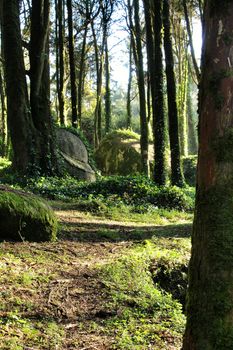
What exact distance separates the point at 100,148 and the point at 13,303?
2304cm

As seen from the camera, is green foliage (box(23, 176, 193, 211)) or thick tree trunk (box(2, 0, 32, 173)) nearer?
green foliage (box(23, 176, 193, 211))

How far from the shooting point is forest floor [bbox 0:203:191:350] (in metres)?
4.14

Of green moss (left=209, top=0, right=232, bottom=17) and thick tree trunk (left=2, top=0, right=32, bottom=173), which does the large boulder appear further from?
green moss (left=209, top=0, right=232, bottom=17)

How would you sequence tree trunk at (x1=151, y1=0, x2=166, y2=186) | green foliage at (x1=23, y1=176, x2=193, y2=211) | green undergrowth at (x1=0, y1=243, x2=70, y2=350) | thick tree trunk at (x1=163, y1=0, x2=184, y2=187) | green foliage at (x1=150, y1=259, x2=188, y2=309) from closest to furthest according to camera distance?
green undergrowth at (x1=0, y1=243, x2=70, y2=350) < green foliage at (x1=150, y1=259, x2=188, y2=309) < green foliage at (x1=23, y1=176, x2=193, y2=211) < tree trunk at (x1=151, y1=0, x2=166, y2=186) < thick tree trunk at (x1=163, y1=0, x2=184, y2=187)

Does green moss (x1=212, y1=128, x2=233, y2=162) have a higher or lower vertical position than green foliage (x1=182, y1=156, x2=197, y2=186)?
higher

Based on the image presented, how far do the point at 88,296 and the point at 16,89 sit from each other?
33.7ft

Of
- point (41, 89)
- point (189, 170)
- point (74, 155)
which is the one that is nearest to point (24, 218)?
point (41, 89)

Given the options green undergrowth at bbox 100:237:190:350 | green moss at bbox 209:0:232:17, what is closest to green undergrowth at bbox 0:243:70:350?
green undergrowth at bbox 100:237:190:350

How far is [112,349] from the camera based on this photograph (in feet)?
13.1

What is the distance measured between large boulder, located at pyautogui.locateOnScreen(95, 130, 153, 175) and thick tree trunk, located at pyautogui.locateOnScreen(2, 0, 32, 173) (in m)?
11.9

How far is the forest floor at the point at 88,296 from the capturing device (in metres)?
4.14

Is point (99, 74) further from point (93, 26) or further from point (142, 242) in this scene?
point (142, 242)

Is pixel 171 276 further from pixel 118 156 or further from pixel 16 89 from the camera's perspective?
pixel 118 156

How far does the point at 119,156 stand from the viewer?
26.4 meters
